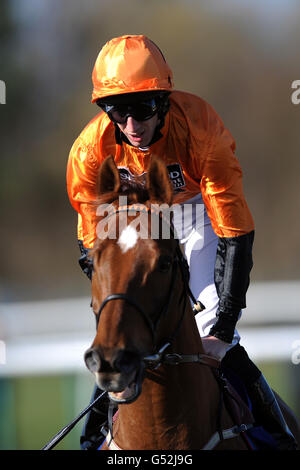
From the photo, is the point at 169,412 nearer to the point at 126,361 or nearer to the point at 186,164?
the point at 126,361

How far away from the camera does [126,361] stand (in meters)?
2.06

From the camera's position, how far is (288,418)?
3.34 m

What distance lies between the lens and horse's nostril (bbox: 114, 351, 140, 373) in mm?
2025

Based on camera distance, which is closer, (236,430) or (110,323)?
(110,323)

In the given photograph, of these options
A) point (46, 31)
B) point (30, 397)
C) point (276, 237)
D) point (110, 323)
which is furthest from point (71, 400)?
point (46, 31)

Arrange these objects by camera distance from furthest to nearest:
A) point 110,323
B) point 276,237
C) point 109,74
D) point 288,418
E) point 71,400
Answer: point 276,237
point 71,400
point 288,418
point 109,74
point 110,323

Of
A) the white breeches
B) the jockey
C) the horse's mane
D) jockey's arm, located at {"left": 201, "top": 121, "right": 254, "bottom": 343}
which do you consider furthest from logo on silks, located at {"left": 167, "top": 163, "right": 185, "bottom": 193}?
the horse's mane

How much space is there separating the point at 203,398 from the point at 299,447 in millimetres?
1184

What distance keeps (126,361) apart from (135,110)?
45.4 inches

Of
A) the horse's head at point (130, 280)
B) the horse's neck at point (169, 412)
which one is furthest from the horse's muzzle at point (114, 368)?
the horse's neck at point (169, 412)

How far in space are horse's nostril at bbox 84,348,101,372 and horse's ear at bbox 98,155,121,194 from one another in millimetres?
663

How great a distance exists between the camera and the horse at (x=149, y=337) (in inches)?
82.8

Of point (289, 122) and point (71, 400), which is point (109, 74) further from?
point (289, 122)

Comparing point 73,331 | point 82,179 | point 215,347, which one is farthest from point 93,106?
point 215,347
